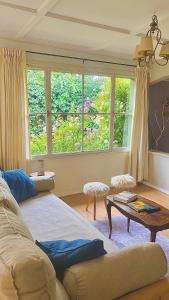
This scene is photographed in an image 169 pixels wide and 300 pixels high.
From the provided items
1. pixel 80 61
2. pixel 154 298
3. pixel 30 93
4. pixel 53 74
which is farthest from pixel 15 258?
pixel 80 61

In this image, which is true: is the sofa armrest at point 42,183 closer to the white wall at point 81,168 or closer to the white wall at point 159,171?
the white wall at point 81,168

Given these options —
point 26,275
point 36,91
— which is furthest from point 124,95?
point 26,275

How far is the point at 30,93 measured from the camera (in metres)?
3.56

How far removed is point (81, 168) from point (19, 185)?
167 centimetres

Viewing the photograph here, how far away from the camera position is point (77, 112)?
13.1 ft

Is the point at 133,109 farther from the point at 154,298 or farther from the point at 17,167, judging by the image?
the point at 154,298

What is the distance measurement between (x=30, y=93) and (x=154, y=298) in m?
3.10

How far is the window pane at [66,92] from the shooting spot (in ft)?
12.3

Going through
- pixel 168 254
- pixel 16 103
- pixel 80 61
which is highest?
pixel 80 61

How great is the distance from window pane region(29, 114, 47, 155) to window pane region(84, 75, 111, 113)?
32.6 inches

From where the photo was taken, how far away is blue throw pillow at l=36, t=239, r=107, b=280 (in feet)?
3.69

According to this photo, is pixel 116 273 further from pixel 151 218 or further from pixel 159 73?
pixel 159 73

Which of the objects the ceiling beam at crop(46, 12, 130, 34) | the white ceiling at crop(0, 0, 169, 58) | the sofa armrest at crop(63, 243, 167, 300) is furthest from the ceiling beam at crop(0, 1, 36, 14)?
the sofa armrest at crop(63, 243, 167, 300)

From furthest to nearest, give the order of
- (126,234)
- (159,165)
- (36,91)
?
(159,165)
(36,91)
(126,234)
